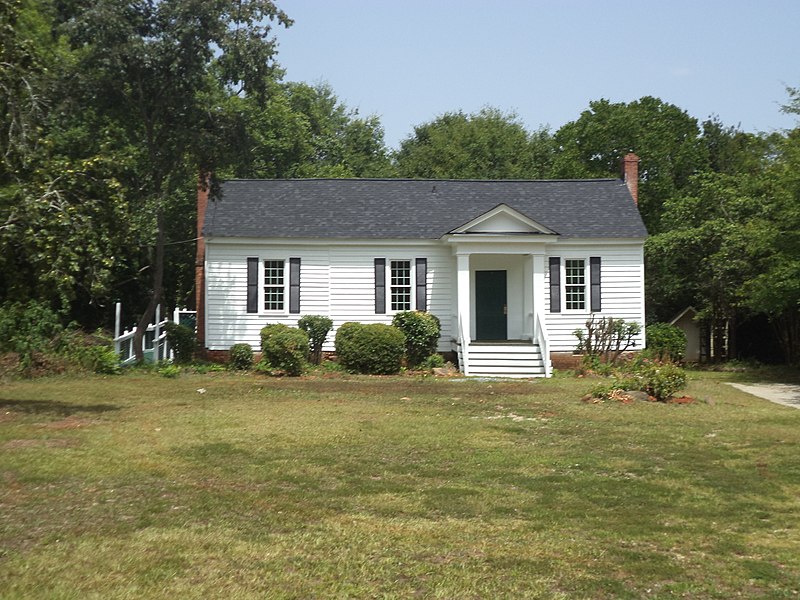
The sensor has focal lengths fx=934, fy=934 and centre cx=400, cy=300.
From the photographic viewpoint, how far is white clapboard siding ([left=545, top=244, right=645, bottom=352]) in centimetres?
2831

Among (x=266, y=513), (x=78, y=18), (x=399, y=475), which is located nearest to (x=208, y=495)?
(x=266, y=513)

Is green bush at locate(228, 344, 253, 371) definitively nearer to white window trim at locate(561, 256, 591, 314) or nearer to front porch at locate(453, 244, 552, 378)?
front porch at locate(453, 244, 552, 378)

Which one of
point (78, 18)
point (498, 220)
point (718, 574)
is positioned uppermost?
point (78, 18)

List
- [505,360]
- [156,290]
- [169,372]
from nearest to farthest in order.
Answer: [169,372] → [156,290] → [505,360]

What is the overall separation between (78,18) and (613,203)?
55.0 ft

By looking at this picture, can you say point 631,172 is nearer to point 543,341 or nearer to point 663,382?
point 543,341

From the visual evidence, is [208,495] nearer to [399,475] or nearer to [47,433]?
[399,475]

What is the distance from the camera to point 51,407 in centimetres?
1622

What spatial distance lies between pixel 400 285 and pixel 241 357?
5.33 metres

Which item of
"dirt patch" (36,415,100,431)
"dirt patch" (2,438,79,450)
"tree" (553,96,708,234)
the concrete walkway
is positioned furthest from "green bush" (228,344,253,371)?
"tree" (553,96,708,234)

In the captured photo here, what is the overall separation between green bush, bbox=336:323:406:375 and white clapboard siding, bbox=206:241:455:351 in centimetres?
250

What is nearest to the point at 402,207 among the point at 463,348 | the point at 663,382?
the point at 463,348

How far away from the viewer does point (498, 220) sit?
26969mm

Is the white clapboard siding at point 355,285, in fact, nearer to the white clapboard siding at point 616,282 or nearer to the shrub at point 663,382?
the white clapboard siding at point 616,282
